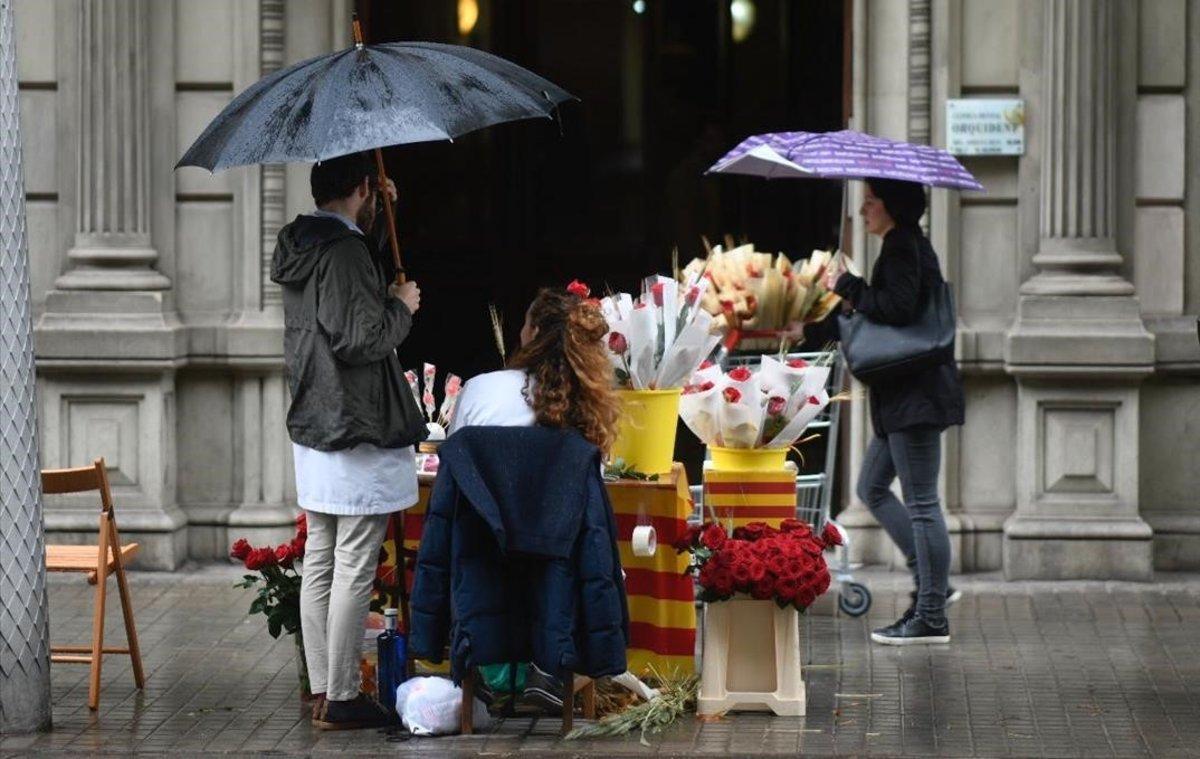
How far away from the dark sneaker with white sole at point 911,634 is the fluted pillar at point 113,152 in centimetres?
406

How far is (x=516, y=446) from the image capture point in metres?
7.59

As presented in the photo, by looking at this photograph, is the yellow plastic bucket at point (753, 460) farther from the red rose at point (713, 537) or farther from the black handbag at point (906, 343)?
the black handbag at point (906, 343)

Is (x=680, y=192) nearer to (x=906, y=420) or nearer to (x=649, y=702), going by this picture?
(x=906, y=420)

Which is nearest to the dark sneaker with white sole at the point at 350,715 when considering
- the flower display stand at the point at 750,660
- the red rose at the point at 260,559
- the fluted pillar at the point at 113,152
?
the red rose at the point at 260,559

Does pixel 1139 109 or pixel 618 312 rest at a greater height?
pixel 1139 109

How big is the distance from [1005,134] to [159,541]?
465cm

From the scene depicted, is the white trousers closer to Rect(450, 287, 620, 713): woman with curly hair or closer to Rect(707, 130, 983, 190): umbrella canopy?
Rect(450, 287, 620, 713): woman with curly hair

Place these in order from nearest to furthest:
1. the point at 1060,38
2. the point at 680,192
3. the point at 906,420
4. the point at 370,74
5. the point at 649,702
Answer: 1. the point at 370,74
2. the point at 649,702
3. the point at 906,420
4. the point at 1060,38
5. the point at 680,192

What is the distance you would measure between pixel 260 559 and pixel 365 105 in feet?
6.29

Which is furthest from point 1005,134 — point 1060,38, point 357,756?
point 357,756

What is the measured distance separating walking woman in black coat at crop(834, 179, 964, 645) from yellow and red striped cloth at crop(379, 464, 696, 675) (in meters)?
1.31

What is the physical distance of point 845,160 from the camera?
8922 millimetres

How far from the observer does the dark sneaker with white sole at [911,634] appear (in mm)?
9438

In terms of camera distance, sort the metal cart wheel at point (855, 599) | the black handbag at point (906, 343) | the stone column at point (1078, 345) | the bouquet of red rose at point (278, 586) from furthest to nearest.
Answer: the stone column at point (1078, 345)
the metal cart wheel at point (855, 599)
the black handbag at point (906, 343)
the bouquet of red rose at point (278, 586)
